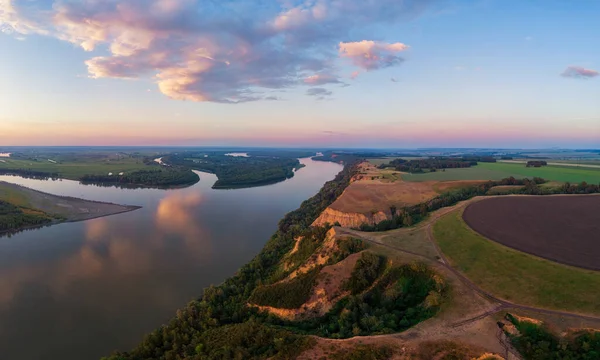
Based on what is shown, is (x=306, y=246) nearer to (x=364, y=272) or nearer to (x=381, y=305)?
(x=364, y=272)

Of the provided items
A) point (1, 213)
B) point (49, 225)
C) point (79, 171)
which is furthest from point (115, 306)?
point (79, 171)

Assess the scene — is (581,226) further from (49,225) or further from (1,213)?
(1,213)

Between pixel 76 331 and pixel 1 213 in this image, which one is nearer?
pixel 76 331

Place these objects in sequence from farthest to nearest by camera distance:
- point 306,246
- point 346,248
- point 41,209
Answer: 1. point 41,209
2. point 306,246
3. point 346,248

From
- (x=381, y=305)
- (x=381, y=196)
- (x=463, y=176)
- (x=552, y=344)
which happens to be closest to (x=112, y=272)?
(x=381, y=305)

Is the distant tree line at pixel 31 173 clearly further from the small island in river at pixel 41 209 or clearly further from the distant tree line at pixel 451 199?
the distant tree line at pixel 451 199

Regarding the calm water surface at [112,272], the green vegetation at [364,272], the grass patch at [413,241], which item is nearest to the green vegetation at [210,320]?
the calm water surface at [112,272]
